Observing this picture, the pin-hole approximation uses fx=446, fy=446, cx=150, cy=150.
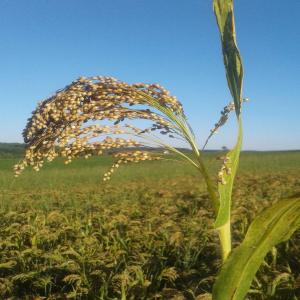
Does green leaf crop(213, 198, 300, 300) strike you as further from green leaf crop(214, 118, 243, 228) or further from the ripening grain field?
the ripening grain field

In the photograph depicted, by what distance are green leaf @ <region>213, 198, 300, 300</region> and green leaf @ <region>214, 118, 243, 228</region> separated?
4.4 inches

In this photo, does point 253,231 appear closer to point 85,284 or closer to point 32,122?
point 32,122

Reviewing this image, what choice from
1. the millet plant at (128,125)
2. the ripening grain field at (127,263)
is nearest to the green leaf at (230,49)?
the millet plant at (128,125)

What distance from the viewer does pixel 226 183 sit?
147 centimetres

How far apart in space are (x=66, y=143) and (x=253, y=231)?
684 mm

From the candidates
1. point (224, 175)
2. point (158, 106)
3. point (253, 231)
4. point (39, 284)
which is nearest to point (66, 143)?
point (158, 106)

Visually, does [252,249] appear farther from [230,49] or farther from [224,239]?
[230,49]

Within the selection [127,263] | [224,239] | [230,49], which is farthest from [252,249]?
[127,263]

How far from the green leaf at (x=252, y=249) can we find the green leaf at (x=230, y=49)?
344 mm

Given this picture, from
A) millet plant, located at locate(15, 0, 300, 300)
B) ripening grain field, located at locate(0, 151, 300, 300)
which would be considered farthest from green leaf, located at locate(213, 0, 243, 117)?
ripening grain field, located at locate(0, 151, 300, 300)

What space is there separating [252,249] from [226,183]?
0.76 feet

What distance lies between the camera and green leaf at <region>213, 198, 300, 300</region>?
134cm

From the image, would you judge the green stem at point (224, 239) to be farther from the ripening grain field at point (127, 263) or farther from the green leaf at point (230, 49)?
the ripening grain field at point (127, 263)

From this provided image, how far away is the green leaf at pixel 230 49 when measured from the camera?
142 centimetres
